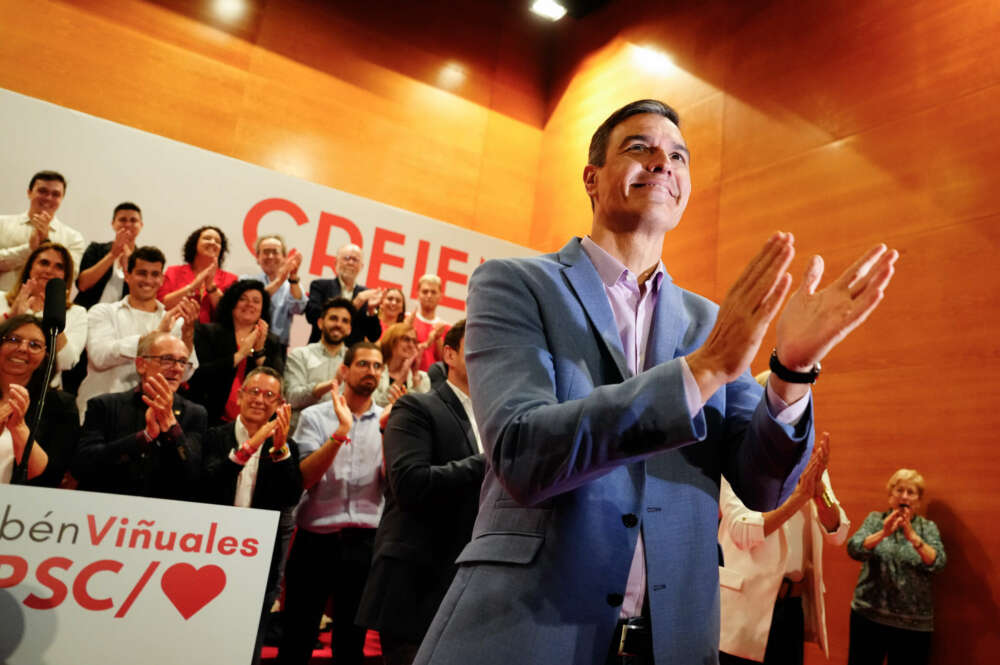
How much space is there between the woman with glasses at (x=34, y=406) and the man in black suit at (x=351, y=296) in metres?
2.21

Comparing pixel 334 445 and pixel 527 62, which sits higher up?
pixel 527 62

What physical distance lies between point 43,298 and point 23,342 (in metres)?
1.09

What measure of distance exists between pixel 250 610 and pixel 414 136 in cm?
755

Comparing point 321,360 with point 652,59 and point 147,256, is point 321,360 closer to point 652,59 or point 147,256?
point 147,256

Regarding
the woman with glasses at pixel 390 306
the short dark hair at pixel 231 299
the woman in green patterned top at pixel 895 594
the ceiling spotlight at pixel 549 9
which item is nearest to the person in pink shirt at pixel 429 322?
the woman with glasses at pixel 390 306

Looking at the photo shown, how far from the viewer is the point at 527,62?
10203mm

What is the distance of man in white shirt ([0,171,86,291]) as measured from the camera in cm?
497

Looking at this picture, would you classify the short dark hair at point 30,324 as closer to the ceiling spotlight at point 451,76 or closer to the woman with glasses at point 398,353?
the woman with glasses at point 398,353

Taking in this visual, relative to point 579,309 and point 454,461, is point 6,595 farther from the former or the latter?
point 579,309

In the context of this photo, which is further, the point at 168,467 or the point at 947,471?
the point at 947,471

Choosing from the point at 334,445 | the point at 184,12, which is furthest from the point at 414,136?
the point at 334,445

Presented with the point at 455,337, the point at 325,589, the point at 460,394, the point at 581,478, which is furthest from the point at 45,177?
the point at 581,478

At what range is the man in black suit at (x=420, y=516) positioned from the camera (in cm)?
239

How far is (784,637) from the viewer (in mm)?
3635
